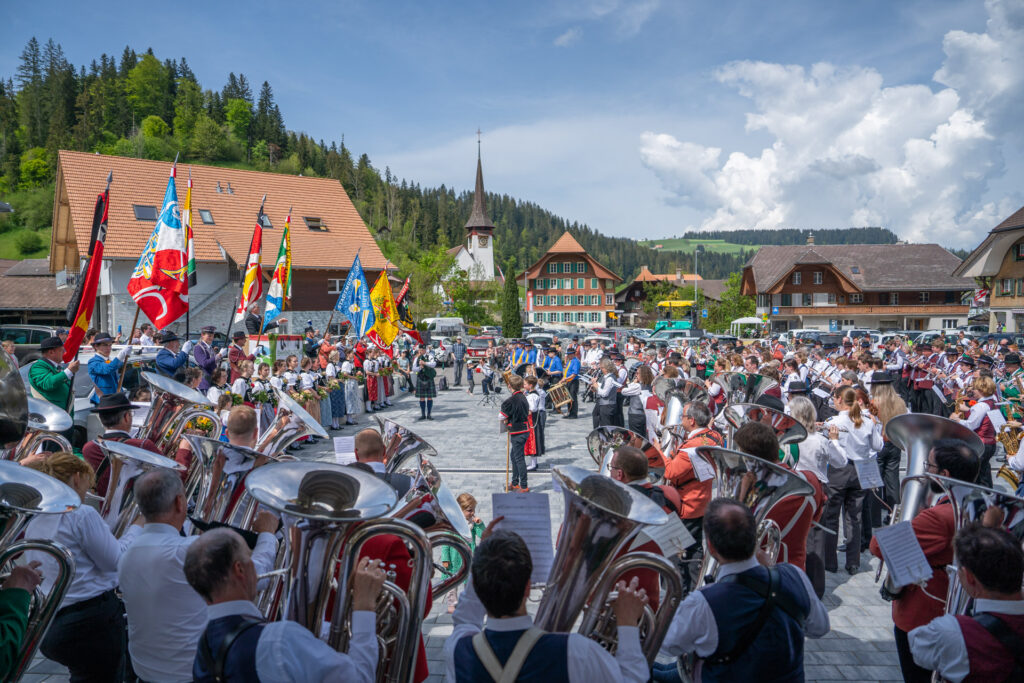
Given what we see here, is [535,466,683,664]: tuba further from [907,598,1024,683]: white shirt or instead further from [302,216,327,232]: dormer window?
[302,216,327,232]: dormer window

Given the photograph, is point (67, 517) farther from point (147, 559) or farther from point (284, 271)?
point (284, 271)

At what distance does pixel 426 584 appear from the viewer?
2588mm

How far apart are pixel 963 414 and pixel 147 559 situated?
9.44m

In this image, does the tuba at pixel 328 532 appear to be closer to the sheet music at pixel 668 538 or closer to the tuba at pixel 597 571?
the tuba at pixel 597 571

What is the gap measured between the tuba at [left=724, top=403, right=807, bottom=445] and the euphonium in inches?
174

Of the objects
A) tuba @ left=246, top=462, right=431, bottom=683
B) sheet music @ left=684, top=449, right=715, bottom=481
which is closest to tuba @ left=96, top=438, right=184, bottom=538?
tuba @ left=246, top=462, right=431, bottom=683

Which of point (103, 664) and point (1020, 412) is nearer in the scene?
point (103, 664)

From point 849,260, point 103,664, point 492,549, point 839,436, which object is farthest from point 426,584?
point 849,260

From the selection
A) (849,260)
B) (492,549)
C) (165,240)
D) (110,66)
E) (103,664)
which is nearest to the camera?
(492,549)

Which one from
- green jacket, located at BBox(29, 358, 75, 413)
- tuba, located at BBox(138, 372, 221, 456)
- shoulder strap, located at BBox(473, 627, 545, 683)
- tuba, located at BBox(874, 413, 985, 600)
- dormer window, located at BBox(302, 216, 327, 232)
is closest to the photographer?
shoulder strap, located at BBox(473, 627, 545, 683)

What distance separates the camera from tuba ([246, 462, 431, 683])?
2443mm

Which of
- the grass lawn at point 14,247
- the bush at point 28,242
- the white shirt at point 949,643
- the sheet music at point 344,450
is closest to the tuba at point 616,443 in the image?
the sheet music at point 344,450

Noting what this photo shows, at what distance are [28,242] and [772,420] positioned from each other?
75.7 metres

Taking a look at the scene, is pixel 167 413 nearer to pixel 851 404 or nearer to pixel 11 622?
pixel 11 622
